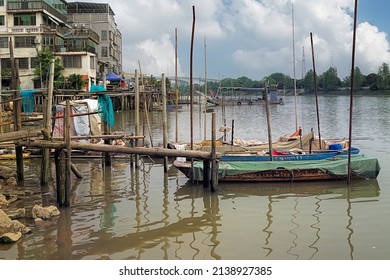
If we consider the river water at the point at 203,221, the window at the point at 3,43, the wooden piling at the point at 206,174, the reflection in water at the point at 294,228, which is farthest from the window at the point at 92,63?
the reflection in water at the point at 294,228

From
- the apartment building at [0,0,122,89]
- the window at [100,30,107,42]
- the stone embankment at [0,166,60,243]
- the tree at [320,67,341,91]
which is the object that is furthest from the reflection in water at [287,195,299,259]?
the tree at [320,67,341,91]

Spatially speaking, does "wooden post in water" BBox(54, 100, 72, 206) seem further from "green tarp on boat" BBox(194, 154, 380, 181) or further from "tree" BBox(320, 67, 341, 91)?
"tree" BBox(320, 67, 341, 91)

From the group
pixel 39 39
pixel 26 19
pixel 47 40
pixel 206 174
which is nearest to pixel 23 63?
pixel 39 39

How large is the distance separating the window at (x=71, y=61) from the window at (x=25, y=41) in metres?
2.99

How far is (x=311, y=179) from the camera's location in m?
13.5

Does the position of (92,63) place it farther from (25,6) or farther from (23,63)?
(25,6)

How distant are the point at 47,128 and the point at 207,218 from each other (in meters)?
4.42

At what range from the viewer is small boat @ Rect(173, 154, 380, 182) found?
13.2 m

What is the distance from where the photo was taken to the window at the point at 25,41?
40.4 meters

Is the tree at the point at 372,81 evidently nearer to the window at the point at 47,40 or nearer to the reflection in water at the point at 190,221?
the window at the point at 47,40

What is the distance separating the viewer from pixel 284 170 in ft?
43.9

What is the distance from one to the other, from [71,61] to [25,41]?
4.19m

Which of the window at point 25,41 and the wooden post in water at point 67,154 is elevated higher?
the window at point 25,41

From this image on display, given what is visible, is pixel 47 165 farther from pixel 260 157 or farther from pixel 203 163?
pixel 260 157
